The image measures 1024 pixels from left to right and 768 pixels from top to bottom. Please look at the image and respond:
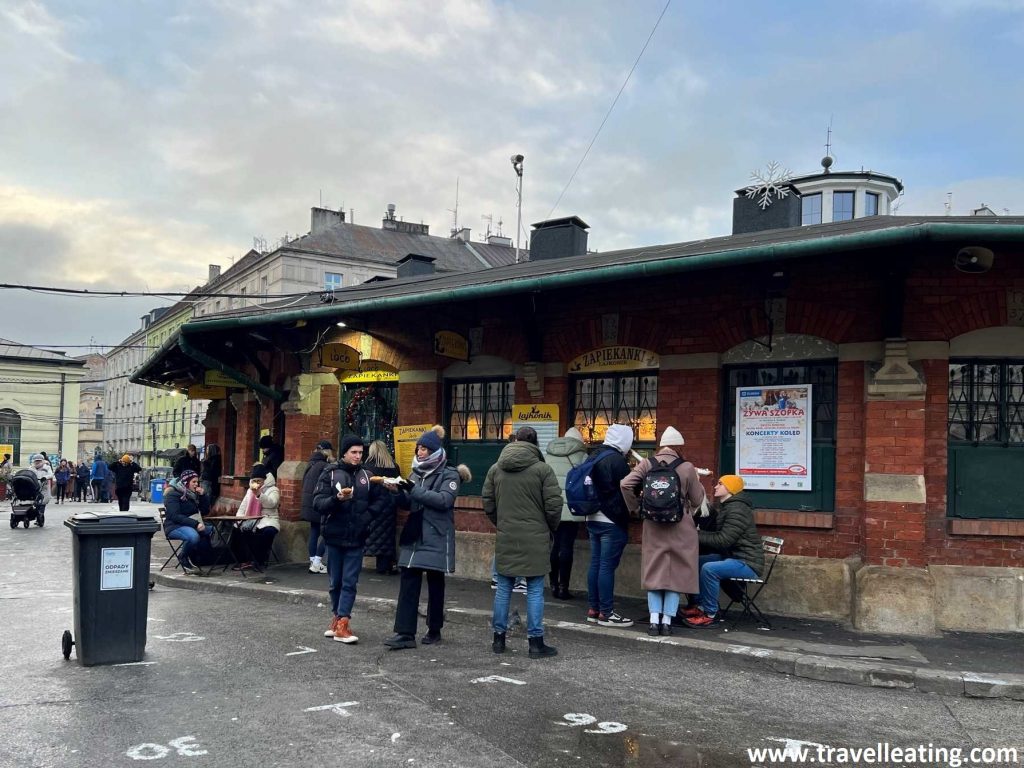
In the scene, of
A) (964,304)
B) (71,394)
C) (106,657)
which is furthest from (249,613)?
(71,394)

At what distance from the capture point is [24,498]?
20062 mm

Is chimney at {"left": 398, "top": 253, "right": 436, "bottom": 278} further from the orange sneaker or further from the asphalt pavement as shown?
the orange sneaker

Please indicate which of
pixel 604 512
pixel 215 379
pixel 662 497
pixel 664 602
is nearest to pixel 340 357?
pixel 215 379

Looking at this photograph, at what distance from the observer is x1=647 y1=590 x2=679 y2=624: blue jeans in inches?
311

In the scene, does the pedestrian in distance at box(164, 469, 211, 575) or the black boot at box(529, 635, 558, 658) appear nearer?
the black boot at box(529, 635, 558, 658)

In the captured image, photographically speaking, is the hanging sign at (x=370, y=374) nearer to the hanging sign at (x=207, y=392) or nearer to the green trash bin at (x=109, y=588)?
the hanging sign at (x=207, y=392)

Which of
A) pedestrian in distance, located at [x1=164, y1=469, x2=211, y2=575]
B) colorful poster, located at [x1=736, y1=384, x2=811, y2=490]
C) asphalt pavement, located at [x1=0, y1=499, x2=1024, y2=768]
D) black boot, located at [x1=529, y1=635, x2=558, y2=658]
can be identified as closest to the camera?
asphalt pavement, located at [x1=0, y1=499, x2=1024, y2=768]

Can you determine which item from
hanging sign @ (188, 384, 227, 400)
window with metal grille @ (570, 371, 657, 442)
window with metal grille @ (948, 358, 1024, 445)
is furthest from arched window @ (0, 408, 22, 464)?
window with metal grille @ (948, 358, 1024, 445)

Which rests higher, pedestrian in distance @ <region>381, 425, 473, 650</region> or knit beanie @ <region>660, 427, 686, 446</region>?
knit beanie @ <region>660, 427, 686, 446</region>

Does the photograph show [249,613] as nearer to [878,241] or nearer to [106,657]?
[106,657]

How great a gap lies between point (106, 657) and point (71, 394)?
4587 cm

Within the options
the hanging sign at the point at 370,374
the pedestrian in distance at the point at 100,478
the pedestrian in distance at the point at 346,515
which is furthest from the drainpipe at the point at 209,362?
the pedestrian in distance at the point at 100,478

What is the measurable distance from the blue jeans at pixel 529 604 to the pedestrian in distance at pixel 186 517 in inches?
217

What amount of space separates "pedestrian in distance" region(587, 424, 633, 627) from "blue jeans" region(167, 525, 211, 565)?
18.2ft
